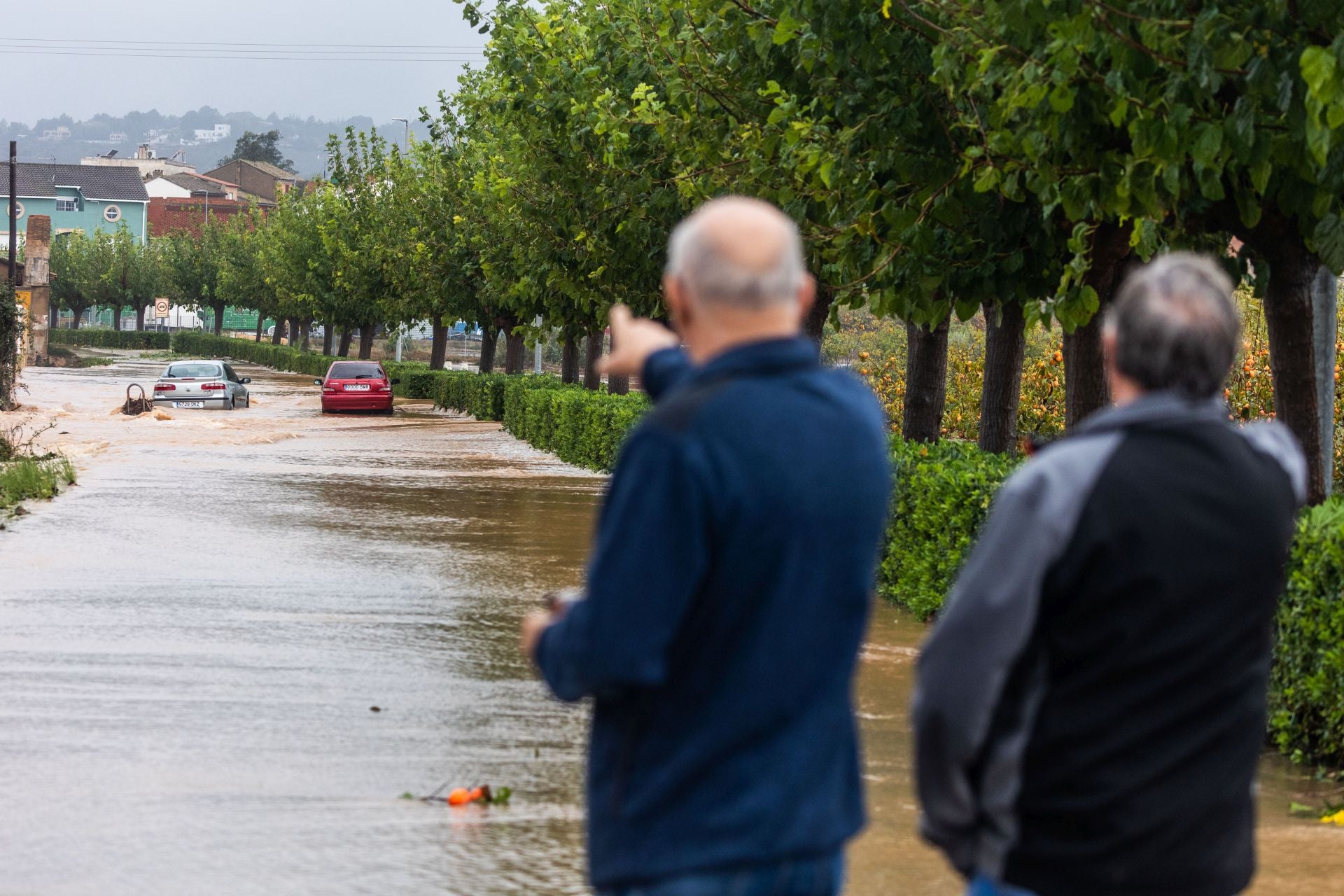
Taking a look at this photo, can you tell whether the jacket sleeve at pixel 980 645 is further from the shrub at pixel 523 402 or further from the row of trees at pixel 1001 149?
the shrub at pixel 523 402

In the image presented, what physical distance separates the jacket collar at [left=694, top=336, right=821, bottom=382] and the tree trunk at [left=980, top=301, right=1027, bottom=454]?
1233 cm

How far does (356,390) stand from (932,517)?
30.4 meters

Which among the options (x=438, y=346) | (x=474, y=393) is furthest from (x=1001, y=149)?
(x=438, y=346)

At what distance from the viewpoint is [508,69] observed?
944 inches

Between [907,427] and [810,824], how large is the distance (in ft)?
46.8

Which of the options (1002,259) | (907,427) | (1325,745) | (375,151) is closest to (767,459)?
(1325,745)

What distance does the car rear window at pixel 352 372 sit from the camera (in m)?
40.4

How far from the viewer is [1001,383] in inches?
595

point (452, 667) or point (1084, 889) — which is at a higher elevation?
point (1084, 889)

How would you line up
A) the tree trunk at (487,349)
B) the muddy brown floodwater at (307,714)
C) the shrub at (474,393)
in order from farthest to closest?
the tree trunk at (487,349) < the shrub at (474,393) < the muddy brown floodwater at (307,714)

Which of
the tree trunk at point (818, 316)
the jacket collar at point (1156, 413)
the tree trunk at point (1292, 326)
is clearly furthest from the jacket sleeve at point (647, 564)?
the tree trunk at point (818, 316)

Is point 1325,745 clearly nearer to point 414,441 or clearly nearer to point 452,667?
point 452,667

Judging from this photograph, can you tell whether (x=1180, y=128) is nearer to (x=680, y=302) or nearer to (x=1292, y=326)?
(x=1292, y=326)

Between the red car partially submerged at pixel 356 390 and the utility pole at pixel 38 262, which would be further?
the utility pole at pixel 38 262
